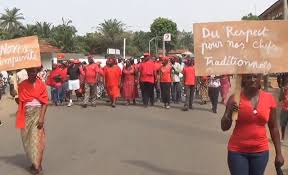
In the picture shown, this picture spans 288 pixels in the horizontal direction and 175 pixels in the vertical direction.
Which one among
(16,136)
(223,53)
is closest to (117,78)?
(16,136)

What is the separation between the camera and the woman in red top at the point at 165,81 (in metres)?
18.2

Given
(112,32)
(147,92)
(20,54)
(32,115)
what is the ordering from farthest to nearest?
1. (112,32)
2. (147,92)
3. (20,54)
4. (32,115)

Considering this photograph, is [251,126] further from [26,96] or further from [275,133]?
[26,96]

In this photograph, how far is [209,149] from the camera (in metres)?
10.4

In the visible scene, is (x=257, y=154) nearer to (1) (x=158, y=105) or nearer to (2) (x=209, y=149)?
(2) (x=209, y=149)

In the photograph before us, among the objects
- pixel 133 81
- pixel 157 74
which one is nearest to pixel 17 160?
pixel 157 74

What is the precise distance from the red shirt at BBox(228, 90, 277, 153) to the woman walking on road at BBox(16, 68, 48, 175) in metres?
3.87

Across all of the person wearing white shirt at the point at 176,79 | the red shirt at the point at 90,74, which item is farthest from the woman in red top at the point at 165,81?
the red shirt at the point at 90,74

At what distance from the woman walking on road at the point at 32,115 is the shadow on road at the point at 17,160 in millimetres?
539

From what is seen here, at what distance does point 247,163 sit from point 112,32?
86103mm

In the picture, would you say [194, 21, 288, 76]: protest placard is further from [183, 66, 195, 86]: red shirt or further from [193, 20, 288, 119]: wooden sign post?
[183, 66, 195, 86]: red shirt

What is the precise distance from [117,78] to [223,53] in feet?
44.4

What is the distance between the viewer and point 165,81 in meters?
18.3

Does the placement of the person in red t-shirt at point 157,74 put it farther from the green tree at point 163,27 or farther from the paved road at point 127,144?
A: the green tree at point 163,27
